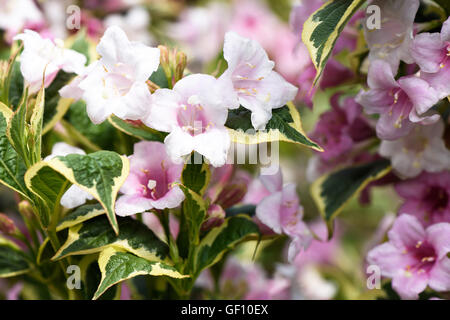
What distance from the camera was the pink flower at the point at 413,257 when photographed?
2.60 feet

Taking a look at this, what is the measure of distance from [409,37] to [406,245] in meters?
0.30

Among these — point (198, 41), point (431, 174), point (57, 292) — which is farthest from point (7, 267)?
point (198, 41)

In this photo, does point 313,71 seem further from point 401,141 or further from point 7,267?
point 7,267

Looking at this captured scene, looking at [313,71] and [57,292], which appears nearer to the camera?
[57,292]

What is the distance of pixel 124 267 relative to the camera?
→ 666 mm

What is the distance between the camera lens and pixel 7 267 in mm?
834

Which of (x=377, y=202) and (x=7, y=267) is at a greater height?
(x=7, y=267)

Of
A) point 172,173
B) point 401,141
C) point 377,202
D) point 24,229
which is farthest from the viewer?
point 377,202

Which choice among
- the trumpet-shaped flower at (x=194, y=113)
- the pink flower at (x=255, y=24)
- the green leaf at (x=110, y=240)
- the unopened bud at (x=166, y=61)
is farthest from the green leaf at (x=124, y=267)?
the pink flower at (x=255, y=24)

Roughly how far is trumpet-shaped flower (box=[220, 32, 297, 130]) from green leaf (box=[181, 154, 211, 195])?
9 cm

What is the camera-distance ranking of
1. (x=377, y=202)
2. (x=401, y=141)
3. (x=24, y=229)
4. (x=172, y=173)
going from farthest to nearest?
(x=377, y=202), (x=24, y=229), (x=401, y=141), (x=172, y=173)

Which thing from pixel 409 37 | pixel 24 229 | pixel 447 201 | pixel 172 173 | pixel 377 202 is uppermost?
pixel 409 37

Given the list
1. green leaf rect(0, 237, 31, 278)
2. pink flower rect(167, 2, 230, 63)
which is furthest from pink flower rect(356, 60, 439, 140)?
pink flower rect(167, 2, 230, 63)

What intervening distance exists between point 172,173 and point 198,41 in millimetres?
1015
